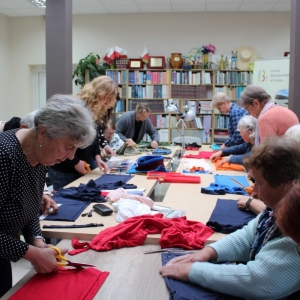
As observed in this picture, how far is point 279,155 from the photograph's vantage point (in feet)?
4.14

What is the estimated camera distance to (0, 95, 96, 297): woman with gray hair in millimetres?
1409

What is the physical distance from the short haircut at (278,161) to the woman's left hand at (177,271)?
439 millimetres

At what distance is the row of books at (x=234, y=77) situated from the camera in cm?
777

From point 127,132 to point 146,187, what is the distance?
9.39 feet

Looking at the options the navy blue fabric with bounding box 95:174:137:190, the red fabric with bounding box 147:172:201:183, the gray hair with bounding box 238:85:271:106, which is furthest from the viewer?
the gray hair with bounding box 238:85:271:106

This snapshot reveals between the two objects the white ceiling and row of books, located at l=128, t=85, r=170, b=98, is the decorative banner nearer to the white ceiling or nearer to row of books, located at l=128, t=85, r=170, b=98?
the white ceiling

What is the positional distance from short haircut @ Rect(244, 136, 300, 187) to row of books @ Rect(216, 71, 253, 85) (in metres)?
6.72

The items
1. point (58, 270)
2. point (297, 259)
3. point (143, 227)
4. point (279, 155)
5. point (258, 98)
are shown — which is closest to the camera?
point (297, 259)

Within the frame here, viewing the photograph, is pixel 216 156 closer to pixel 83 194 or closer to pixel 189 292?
pixel 83 194

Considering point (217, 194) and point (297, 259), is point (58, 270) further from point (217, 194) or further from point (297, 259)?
point (217, 194)

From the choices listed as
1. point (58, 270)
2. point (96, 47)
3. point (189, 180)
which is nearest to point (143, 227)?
point (58, 270)

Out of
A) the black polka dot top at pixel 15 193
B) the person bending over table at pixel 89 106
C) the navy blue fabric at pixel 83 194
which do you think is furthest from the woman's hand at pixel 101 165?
the black polka dot top at pixel 15 193

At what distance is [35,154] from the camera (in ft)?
4.94

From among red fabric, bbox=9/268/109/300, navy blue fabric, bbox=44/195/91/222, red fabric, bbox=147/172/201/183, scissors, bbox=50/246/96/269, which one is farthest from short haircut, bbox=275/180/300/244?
red fabric, bbox=147/172/201/183
